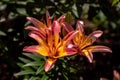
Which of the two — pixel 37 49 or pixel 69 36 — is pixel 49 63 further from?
pixel 69 36

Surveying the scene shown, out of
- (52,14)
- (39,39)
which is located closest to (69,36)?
(39,39)

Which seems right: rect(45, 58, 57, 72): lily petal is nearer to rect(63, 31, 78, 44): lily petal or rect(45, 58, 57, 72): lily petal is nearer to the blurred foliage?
rect(63, 31, 78, 44): lily petal

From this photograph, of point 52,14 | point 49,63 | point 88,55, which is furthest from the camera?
point 52,14

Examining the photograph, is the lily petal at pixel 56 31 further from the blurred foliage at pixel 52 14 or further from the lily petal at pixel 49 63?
the blurred foliage at pixel 52 14

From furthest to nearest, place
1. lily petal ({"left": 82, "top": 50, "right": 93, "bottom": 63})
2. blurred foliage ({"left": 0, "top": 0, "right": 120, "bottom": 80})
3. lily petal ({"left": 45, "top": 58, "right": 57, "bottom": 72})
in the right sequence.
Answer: blurred foliage ({"left": 0, "top": 0, "right": 120, "bottom": 80})
lily petal ({"left": 82, "top": 50, "right": 93, "bottom": 63})
lily petal ({"left": 45, "top": 58, "right": 57, "bottom": 72})

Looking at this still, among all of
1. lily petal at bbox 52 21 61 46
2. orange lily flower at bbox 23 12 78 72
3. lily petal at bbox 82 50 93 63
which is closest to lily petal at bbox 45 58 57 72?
orange lily flower at bbox 23 12 78 72

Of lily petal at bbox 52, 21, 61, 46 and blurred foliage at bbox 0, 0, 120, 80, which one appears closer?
lily petal at bbox 52, 21, 61, 46

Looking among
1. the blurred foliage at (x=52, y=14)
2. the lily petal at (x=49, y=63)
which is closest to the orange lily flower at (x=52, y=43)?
the lily petal at (x=49, y=63)

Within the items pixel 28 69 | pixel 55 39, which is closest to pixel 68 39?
pixel 55 39

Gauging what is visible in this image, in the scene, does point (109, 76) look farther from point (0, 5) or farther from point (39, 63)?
point (39, 63)
